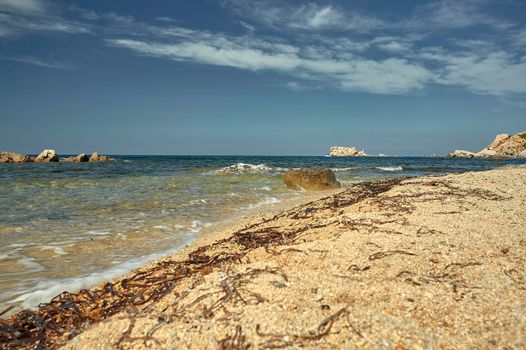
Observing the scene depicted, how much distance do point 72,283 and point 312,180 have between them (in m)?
10.5

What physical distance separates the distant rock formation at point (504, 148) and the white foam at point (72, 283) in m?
95.9

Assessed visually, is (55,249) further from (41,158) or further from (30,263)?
(41,158)

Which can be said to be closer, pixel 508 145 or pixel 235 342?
pixel 235 342

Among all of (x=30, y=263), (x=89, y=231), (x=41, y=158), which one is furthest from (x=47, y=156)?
(x=30, y=263)

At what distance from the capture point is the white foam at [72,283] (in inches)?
137

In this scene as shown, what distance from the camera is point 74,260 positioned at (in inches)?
185

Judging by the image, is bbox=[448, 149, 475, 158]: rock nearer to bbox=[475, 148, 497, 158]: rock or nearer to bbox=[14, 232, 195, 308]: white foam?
bbox=[475, 148, 497, 158]: rock

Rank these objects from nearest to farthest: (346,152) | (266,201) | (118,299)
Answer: (118,299) < (266,201) < (346,152)

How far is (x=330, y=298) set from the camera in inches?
87.0

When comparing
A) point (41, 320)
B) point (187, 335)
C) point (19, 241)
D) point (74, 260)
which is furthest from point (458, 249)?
point (19, 241)

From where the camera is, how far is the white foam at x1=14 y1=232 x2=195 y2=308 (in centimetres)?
349

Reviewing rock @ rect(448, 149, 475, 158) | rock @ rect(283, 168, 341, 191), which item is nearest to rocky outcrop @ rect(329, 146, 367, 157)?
rock @ rect(448, 149, 475, 158)

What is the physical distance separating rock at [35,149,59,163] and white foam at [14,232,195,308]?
4228cm

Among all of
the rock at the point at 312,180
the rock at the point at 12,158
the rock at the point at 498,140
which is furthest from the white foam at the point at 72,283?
the rock at the point at 498,140
